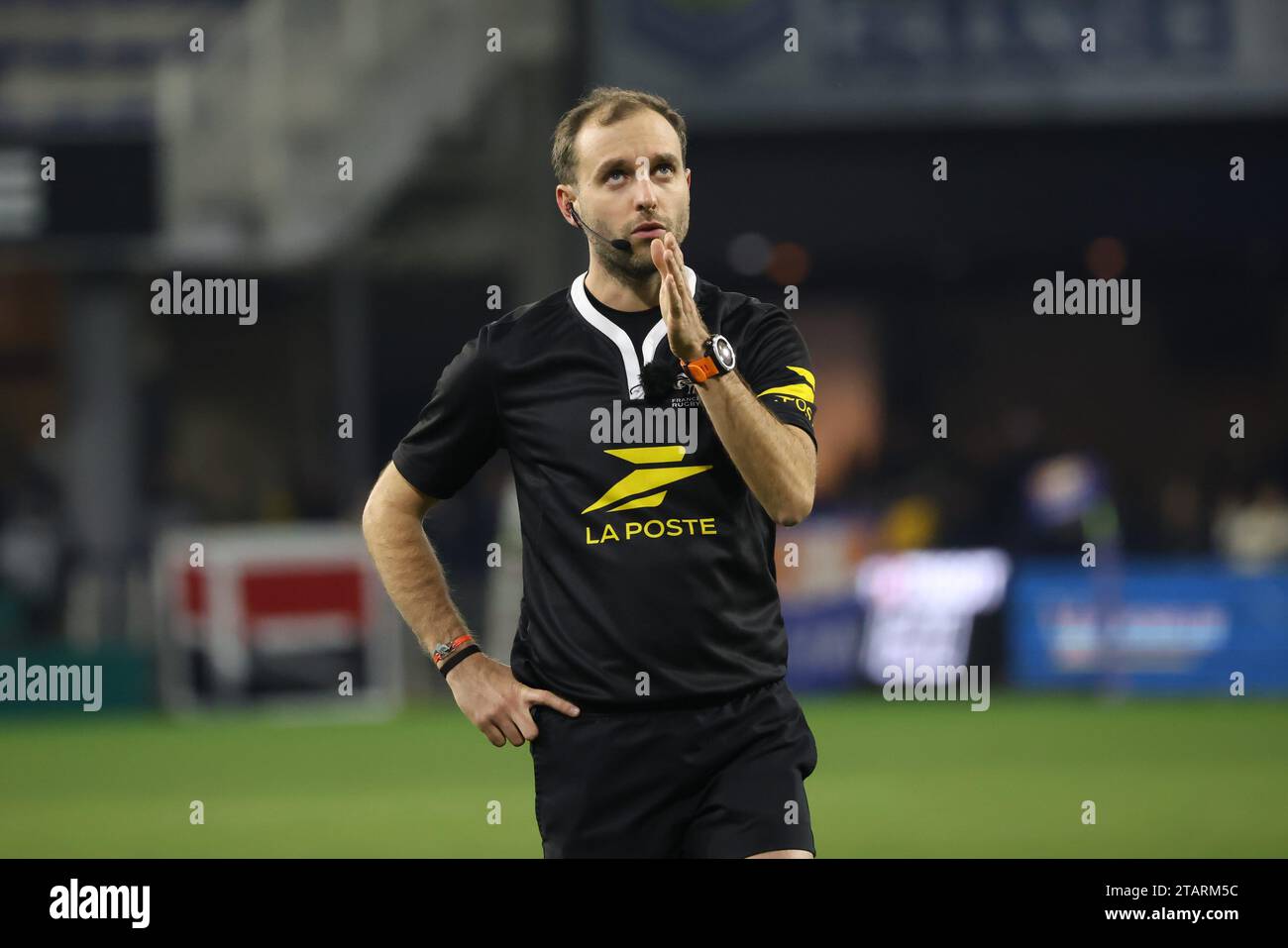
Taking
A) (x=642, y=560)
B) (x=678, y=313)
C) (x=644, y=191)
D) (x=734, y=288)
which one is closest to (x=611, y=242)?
(x=644, y=191)

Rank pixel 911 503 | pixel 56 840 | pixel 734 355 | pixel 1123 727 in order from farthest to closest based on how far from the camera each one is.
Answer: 1. pixel 911 503
2. pixel 1123 727
3. pixel 56 840
4. pixel 734 355

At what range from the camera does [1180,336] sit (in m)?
26.6

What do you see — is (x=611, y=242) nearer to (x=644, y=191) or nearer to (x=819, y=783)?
(x=644, y=191)

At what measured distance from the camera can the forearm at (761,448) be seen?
4398 mm

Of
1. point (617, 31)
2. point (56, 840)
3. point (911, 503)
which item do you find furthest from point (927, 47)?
point (56, 840)

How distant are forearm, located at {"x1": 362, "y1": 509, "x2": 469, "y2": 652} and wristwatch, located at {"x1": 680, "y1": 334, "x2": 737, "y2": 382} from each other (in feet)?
3.30

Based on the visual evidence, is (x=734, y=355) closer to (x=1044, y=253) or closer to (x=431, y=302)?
(x=1044, y=253)

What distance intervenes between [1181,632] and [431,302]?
44.3 ft

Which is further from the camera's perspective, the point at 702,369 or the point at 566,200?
the point at 566,200

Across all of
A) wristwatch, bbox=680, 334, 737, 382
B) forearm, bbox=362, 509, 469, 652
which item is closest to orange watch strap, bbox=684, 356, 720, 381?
wristwatch, bbox=680, 334, 737, 382

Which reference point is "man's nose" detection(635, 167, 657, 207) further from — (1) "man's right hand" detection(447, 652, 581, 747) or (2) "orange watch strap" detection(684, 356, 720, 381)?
(1) "man's right hand" detection(447, 652, 581, 747)

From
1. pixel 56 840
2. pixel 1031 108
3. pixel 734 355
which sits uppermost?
pixel 1031 108

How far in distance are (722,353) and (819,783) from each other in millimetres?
9208

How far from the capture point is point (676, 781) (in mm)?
4738
